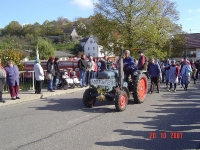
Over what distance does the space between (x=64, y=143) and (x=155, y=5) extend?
25.0 meters

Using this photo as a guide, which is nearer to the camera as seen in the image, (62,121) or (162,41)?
(62,121)

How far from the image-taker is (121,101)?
8.81 m

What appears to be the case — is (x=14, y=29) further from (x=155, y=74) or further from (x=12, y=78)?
(x=12, y=78)

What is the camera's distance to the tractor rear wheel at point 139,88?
32.5ft

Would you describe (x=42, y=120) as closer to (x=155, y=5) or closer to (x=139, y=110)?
(x=139, y=110)

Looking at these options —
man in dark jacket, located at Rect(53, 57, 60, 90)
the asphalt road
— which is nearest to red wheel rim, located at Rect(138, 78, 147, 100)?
the asphalt road

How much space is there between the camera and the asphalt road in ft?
19.0

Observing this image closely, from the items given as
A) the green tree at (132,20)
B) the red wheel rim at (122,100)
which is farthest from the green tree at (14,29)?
the red wheel rim at (122,100)

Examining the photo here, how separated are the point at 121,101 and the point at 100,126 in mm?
1879

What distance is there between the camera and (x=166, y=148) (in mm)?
5512

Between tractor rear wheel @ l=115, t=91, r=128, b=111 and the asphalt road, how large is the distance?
178 millimetres

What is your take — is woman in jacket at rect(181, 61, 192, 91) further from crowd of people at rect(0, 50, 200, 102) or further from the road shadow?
the road shadow

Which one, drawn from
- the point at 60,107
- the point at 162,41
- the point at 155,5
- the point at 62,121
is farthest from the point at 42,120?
the point at 162,41

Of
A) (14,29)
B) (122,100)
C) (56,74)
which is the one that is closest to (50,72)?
(56,74)
